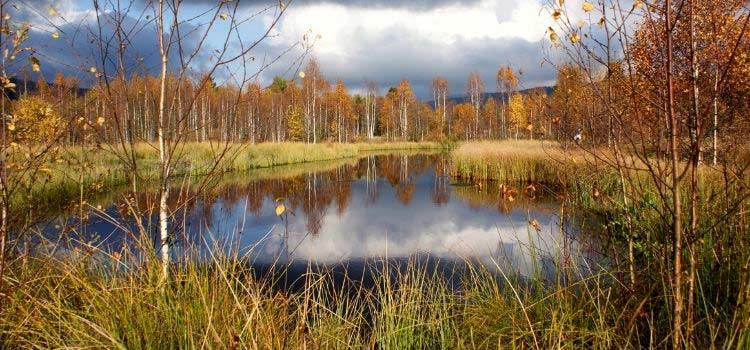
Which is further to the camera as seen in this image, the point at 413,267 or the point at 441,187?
the point at 441,187

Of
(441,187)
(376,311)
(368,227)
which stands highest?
(376,311)

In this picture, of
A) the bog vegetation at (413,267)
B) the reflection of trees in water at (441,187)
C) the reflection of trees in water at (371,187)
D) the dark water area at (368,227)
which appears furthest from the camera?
the reflection of trees in water at (371,187)

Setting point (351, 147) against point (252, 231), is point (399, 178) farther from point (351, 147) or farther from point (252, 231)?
point (351, 147)

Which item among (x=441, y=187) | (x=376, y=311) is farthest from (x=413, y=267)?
(x=441, y=187)

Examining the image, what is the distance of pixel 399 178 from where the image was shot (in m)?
17.9

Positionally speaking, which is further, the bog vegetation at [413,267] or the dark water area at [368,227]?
the dark water area at [368,227]

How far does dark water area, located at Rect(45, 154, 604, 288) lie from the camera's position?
13.7 ft

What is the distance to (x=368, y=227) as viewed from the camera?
348 inches

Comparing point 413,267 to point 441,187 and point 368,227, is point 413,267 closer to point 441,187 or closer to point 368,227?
point 368,227

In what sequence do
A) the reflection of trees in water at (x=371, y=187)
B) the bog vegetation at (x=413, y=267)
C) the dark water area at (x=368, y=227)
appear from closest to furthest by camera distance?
the bog vegetation at (x=413, y=267) → the dark water area at (x=368, y=227) → the reflection of trees in water at (x=371, y=187)

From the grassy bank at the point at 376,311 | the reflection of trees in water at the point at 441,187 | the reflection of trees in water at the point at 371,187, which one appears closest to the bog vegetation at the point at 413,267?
the grassy bank at the point at 376,311

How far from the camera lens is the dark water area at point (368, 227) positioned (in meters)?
4.18

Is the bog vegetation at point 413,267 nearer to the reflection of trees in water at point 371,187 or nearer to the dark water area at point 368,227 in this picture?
the dark water area at point 368,227

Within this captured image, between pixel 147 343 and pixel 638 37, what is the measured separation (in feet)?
47.3
